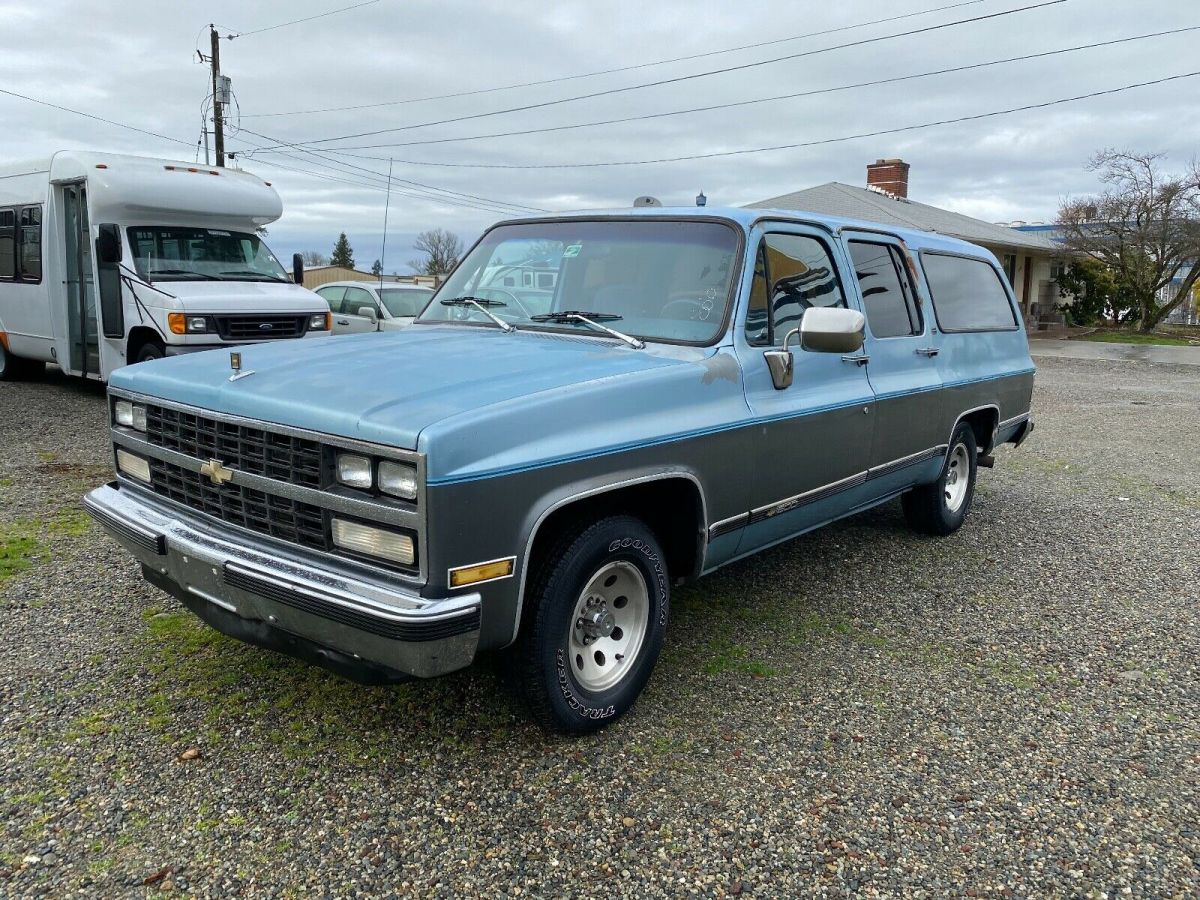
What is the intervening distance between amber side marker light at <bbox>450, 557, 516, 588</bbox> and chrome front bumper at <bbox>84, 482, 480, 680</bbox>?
0.05 meters

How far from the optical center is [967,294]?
6.19 meters

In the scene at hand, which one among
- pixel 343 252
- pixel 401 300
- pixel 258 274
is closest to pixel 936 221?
pixel 401 300

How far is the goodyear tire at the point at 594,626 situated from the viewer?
312 cm

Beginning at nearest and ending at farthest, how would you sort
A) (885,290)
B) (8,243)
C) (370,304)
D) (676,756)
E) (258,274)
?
(676,756), (885,290), (258,274), (8,243), (370,304)

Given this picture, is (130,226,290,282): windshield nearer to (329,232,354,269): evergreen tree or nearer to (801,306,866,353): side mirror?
(801,306,866,353): side mirror

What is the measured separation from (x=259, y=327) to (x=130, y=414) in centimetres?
639

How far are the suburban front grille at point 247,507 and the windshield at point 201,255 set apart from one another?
713 centimetres

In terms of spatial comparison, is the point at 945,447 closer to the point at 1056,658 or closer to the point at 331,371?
the point at 1056,658

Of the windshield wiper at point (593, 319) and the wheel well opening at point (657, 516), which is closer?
→ the wheel well opening at point (657, 516)

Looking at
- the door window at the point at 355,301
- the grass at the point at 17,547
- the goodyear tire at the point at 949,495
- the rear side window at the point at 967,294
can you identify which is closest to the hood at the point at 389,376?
the grass at the point at 17,547

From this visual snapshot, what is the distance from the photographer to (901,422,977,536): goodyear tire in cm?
601

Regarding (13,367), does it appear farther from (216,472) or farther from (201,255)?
(216,472)

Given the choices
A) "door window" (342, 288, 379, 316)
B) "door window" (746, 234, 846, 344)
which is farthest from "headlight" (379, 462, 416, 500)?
"door window" (342, 288, 379, 316)

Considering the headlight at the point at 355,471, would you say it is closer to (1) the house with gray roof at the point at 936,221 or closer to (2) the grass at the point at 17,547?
(2) the grass at the point at 17,547
